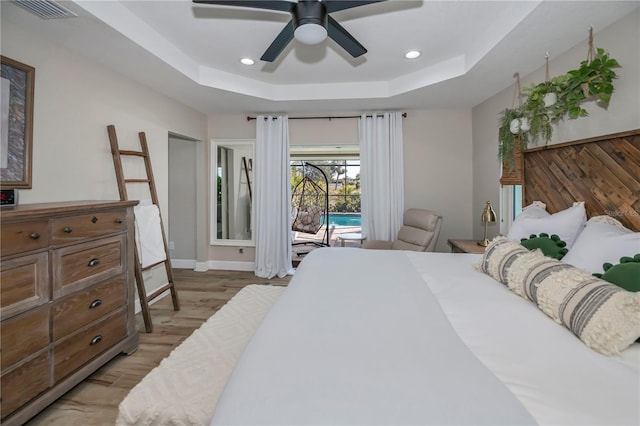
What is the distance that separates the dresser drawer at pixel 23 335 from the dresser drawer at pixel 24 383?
60 mm

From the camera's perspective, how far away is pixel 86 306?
1.88m

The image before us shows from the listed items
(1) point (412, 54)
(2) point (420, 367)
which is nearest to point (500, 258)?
(2) point (420, 367)

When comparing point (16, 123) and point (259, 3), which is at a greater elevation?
point (259, 3)

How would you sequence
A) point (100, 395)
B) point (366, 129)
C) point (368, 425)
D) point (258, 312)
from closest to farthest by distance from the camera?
1. point (368, 425)
2. point (100, 395)
3. point (258, 312)
4. point (366, 129)

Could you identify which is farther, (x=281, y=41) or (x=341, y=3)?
(x=281, y=41)

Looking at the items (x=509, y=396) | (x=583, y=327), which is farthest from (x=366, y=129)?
(x=509, y=396)

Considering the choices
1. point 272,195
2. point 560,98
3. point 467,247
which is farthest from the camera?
point 272,195

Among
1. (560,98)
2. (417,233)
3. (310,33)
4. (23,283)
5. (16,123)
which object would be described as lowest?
(23,283)

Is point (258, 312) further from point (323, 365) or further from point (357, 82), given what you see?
point (357, 82)

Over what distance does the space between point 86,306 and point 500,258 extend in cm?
255

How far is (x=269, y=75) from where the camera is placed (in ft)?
11.3

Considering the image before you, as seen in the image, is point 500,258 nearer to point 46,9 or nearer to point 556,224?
point 556,224

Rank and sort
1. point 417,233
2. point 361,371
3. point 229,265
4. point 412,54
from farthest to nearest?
point 229,265, point 417,233, point 412,54, point 361,371

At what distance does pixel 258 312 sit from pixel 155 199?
1.62 m
